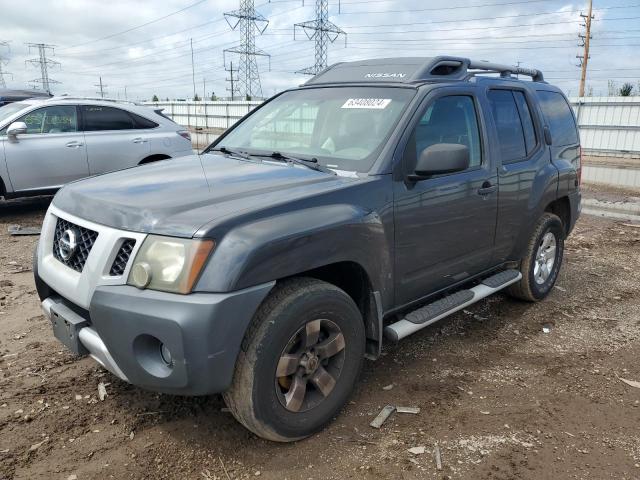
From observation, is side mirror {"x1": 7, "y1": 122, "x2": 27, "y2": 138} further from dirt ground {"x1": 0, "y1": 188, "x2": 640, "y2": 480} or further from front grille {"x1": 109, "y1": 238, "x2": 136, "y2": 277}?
front grille {"x1": 109, "y1": 238, "x2": 136, "y2": 277}

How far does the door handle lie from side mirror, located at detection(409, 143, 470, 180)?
68 centimetres

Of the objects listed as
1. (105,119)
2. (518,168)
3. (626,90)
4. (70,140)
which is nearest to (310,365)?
(518,168)

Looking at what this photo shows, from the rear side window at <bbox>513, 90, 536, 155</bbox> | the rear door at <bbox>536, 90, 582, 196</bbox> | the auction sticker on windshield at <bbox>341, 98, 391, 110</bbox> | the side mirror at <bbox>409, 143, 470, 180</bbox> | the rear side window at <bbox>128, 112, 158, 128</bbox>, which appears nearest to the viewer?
the side mirror at <bbox>409, 143, 470, 180</bbox>

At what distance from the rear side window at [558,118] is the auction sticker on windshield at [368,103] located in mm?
2078

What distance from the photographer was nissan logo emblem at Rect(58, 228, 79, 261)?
108 inches

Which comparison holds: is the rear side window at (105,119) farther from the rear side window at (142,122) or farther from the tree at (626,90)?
the tree at (626,90)

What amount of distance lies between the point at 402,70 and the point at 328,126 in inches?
27.5

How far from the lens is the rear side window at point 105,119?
831 centimetres

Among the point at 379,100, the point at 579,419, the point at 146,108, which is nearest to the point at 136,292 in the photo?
the point at 379,100

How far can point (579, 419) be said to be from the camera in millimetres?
3170

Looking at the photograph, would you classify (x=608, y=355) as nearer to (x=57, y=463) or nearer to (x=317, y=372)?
(x=317, y=372)

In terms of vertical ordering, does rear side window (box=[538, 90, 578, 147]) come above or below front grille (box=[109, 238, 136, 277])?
above

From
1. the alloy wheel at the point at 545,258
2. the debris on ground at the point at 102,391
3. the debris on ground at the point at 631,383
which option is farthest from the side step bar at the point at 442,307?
the debris on ground at the point at 102,391

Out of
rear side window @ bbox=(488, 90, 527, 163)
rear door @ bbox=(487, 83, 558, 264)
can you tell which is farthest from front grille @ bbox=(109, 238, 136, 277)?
rear side window @ bbox=(488, 90, 527, 163)
